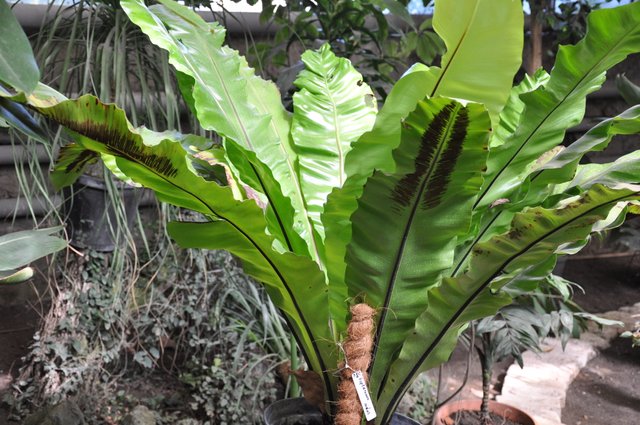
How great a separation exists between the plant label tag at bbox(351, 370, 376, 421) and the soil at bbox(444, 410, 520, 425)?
37.4 inches

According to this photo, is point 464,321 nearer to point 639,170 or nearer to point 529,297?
point 639,170

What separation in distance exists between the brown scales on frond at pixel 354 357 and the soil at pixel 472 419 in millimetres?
938

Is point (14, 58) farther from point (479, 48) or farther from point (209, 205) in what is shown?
point (479, 48)

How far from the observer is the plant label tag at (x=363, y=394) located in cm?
105

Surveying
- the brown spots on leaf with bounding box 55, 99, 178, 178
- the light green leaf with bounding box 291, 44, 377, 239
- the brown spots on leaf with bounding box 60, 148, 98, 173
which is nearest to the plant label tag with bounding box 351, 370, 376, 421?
the light green leaf with bounding box 291, 44, 377, 239

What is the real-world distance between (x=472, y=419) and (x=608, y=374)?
1132 mm

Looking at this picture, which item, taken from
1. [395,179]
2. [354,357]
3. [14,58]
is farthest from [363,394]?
[14,58]

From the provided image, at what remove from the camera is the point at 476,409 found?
2025 millimetres

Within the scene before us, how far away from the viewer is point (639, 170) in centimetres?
113

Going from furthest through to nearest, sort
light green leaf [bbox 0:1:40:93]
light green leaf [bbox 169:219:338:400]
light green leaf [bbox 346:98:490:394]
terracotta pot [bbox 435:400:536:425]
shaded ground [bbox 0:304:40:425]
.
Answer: shaded ground [bbox 0:304:40:425] → terracotta pot [bbox 435:400:536:425] → light green leaf [bbox 169:219:338:400] → light green leaf [bbox 346:98:490:394] → light green leaf [bbox 0:1:40:93]

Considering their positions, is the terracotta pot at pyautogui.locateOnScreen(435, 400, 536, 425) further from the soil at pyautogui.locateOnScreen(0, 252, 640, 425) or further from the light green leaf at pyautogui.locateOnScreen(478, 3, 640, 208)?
the light green leaf at pyautogui.locateOnScreen(478, 3, 640, 208)

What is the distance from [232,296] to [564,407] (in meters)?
1.31

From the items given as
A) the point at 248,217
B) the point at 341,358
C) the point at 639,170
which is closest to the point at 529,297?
the point at 639,170

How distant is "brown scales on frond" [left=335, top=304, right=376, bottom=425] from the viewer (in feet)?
3.47
